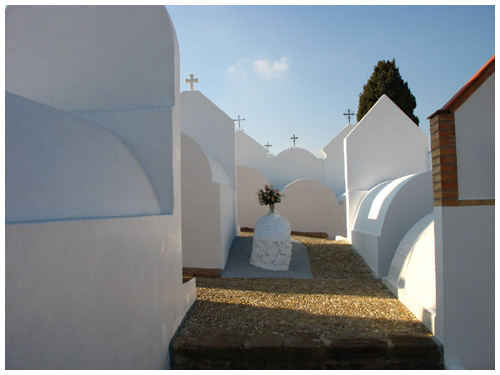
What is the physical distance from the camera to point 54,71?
4844 mm

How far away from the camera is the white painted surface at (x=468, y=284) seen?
3.87 m

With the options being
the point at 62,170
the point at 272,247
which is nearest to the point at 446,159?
the point at 62,170

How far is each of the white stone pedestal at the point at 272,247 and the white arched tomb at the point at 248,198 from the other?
5.45 m

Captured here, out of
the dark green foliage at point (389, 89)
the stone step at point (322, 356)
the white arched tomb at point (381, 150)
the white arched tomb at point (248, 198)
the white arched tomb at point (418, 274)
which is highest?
the dark green foliage at point (389, 89)

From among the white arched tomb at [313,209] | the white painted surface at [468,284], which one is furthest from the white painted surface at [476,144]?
the white arched tomb at [313,209]

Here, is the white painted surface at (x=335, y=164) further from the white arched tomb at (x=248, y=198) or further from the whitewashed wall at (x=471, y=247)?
the whitewashed wall at (x=471, y=247)

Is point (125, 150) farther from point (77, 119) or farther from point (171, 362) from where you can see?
point (171, 362)

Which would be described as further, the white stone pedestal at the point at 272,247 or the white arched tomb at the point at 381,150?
the white arched tomb at the point at 381,150

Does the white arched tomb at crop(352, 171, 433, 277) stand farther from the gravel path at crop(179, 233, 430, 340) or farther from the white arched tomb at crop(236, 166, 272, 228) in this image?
the white arched tomb at crop(236, 166, 272, 228)

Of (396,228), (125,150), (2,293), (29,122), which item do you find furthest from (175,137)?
(396,228)

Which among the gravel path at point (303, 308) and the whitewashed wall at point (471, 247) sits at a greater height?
the whitewashed wall at point (471, 247)

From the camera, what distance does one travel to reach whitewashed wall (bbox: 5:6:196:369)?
210 cm

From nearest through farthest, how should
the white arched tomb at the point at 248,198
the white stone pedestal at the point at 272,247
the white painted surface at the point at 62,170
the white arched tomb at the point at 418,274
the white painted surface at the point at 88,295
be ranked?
the white painted surface at the point at 88,295 → the white painted surface at the point at 62,170 → the white arched tomb at the point at 418,274 → the white stone pedestal at the point at 272,247 → the white arched tomb at the point at 248,198

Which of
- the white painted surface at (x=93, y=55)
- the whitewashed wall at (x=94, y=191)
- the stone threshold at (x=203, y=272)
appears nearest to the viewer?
the whitewashed wall at (x=94, y=191)
